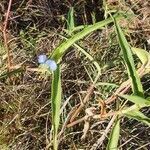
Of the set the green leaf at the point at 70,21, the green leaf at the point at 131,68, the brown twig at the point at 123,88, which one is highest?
the green leaf at the point at 70,21

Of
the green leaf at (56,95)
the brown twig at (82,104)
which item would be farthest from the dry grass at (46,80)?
the green leaf at (56,95)

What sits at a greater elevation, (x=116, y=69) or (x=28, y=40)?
(x=28, y=40)

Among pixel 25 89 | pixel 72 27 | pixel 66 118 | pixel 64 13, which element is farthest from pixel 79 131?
pixel 64 13

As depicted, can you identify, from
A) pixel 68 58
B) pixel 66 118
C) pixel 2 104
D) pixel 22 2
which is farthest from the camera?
pixel 22 2

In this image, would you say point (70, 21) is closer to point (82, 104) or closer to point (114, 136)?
point (82, 104)

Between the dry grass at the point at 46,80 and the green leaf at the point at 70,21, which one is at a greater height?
the green leaf at the point at 70,21

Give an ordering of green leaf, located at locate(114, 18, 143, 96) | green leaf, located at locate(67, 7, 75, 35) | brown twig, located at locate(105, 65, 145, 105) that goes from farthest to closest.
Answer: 1. green leaf, located at locate(67, 7, 75, 35)
2. brown twig, located at locate(105, 65, 145, 105)
3. green leaf, located at locate(114, 18, 143, 96)

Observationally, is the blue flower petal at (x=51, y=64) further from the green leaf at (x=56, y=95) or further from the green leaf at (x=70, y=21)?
the green leaf at (x=70, y=21)

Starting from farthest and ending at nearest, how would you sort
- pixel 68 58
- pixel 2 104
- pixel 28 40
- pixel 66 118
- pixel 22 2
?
pixel 22 2 < pixel 28 40 < pixel 68 58 < pixel 2 104 < pixel 66 118

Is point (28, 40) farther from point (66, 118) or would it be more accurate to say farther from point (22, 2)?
point (66, 118)

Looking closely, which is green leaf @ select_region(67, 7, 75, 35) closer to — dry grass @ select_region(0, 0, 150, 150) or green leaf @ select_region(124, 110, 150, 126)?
dry grass @ select_region(0, 0, 150, 150)

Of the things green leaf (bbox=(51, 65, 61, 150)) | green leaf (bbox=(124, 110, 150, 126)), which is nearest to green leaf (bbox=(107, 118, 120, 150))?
green leaf (bbox=(124, 110, 150, 126))
